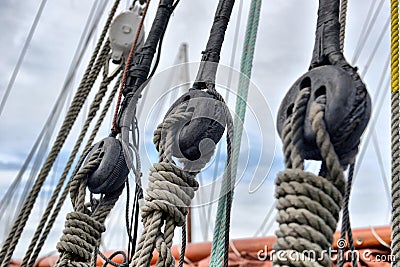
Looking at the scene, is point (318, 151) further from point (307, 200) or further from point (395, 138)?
point (395, 138)

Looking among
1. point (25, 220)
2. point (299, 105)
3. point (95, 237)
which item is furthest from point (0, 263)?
point (299, 105)

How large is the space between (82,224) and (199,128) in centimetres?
24

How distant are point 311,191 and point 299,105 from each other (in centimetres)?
7

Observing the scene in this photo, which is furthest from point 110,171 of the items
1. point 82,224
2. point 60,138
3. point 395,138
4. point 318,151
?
point 60,138

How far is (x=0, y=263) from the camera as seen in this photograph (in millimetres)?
1083

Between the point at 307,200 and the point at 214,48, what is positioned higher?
the point at 214,48

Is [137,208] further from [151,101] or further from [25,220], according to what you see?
[25,220]

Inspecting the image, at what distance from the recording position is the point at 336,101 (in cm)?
39

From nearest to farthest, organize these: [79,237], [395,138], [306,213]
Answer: [306,213], [79,237], [395,138]

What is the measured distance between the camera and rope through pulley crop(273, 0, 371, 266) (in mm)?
373

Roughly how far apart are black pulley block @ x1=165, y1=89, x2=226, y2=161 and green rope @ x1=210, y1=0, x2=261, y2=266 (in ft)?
0.27

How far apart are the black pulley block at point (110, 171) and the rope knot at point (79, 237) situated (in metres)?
0.04

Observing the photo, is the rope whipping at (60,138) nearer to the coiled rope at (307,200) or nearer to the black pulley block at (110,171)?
the black pulley block at (110,171)

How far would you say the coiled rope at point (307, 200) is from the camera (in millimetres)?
368
